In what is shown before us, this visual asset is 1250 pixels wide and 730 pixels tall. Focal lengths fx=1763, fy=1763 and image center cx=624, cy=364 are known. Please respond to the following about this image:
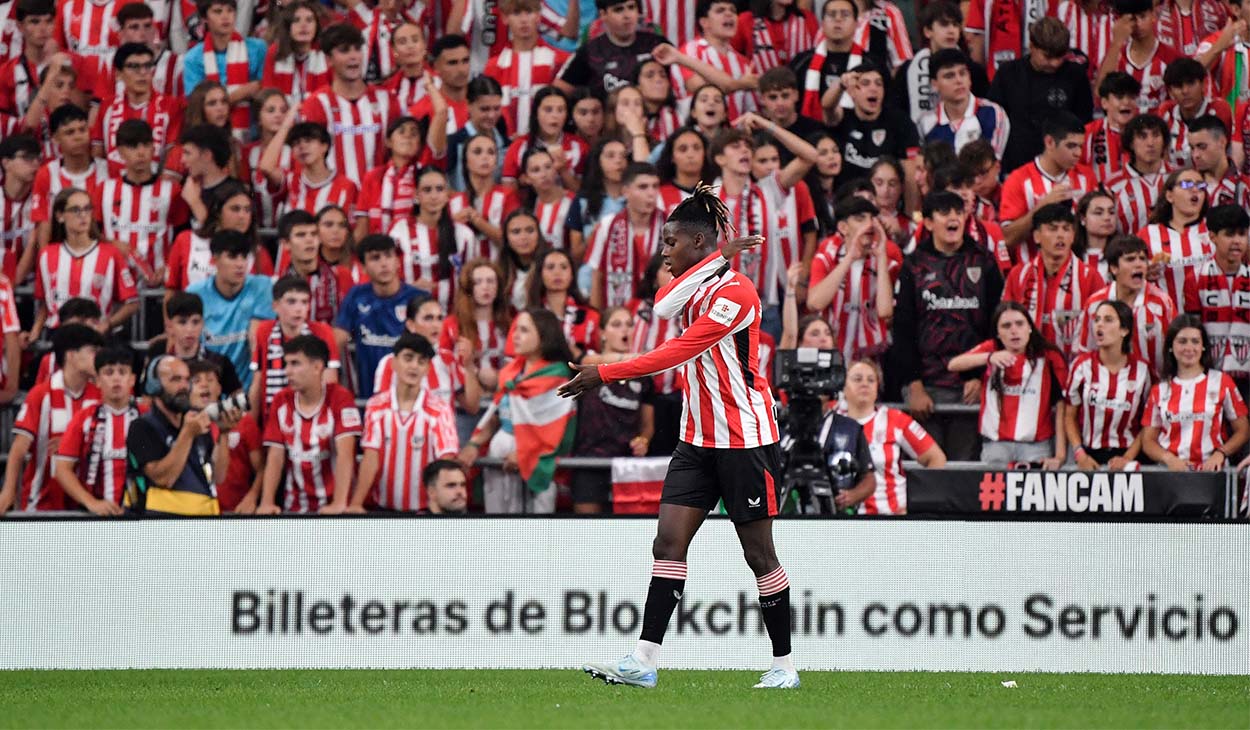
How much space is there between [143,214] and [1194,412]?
27.4ft

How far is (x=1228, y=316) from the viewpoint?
1259 cm

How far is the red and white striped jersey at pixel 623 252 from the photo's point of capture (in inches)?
525

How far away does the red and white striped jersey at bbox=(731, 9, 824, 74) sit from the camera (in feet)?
50.3

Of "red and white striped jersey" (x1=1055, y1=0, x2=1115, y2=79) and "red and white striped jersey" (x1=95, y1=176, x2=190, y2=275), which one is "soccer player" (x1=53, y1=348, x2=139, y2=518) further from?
"red and white striped jersey" (x1=1055, y1=0, x2=1115, y2=79)

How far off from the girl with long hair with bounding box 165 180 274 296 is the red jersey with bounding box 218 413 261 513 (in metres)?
1.78

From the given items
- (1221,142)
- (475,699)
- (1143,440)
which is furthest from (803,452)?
(1221,142)

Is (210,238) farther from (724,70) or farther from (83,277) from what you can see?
(724,70)

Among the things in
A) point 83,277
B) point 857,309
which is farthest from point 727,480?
point 83,277

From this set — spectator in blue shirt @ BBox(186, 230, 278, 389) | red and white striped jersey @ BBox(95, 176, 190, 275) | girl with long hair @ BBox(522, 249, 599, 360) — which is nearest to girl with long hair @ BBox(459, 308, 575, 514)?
girl with long hair @ BBox(522, 249, 599, 360)

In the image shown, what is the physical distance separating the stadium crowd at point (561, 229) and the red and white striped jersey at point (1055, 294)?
0.03 m

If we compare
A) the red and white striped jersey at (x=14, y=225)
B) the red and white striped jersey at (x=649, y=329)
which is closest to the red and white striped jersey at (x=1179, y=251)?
the red and white striped jersey at (x=649, y=329)

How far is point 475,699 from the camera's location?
787 centimetres

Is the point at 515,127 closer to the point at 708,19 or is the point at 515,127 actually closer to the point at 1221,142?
the point at 708,19

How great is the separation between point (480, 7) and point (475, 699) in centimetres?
967
